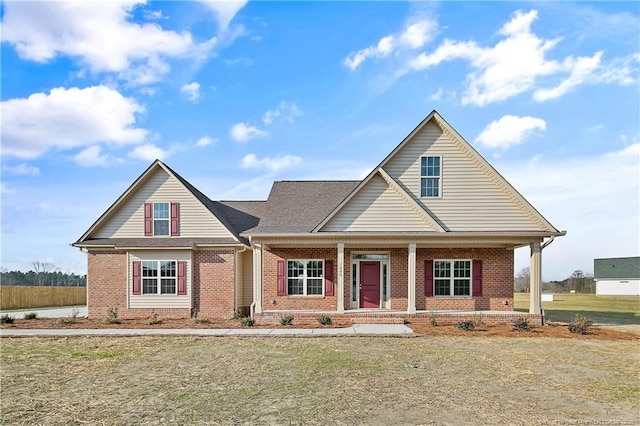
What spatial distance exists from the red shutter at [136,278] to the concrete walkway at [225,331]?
11.6ft

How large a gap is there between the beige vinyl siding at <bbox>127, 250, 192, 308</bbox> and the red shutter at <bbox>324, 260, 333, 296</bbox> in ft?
18.9

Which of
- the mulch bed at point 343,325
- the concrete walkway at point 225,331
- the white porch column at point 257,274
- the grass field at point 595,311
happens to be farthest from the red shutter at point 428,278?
the white porch column at point 257,274

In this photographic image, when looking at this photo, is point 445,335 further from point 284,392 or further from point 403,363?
point 284,392

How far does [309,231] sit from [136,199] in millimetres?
8367

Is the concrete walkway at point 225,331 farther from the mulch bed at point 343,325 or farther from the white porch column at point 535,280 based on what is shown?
the white porch column at point 535,280

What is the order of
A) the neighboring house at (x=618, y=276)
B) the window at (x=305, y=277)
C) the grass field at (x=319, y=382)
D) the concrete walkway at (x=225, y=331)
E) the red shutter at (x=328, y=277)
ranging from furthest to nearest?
1. the neighboring house at (x=618, y=276)
2. the window at (x=305, y=277)
3. the red shutter at (x=328, y=277)
4. the concrete walkway at (x=225, y=331)
5. the grass field at (x=319, y=382)

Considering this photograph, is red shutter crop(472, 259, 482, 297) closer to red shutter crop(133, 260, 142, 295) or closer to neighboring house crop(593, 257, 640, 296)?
red shutter crop(133, 260, 142, 295)

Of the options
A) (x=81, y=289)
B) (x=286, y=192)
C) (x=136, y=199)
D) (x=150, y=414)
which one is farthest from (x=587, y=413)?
(x=81, y=289)

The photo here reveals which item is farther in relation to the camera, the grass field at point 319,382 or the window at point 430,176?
the window at point 430,176

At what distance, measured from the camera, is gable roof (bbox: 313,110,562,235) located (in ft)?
56.4

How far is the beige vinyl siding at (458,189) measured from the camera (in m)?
17.7

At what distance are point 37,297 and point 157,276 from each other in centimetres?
1983

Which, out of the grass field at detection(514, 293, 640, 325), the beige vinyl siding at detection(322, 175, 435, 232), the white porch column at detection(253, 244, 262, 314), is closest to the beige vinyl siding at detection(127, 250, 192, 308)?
the white porch column at detection(253, 244, 262, 314)

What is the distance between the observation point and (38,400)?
24.2 feet
